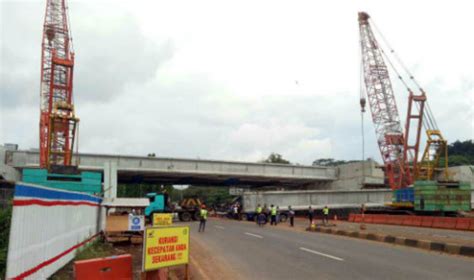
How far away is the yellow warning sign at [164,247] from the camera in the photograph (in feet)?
22.3

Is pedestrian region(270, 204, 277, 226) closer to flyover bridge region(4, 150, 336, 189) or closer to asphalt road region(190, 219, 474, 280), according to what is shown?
flyover bridge region(4, 150, 336, 189)

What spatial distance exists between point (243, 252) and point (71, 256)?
596cm

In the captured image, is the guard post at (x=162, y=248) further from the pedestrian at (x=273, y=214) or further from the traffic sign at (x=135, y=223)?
the pedestrian at (x=273, y=214)

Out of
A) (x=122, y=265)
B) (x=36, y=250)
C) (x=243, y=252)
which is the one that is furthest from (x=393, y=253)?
(x=36, y=250)

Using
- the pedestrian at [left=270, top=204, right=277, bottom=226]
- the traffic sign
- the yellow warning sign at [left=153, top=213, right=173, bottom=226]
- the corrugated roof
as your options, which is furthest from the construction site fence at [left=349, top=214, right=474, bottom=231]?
the traffic sign

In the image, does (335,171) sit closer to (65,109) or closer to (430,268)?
(65,109)

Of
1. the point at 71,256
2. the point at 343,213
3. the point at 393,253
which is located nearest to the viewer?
the point at 71,256

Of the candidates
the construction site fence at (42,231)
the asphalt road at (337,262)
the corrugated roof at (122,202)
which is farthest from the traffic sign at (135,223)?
the construction site fence at (42,231)

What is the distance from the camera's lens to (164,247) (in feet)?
23.6

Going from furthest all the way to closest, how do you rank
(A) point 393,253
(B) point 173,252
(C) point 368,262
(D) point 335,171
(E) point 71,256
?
(D) point 335,171
(A) point 393,253
(C) point 368,262
(E) point 71,256
(B) point 173,252

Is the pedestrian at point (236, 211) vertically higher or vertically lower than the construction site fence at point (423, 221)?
lower

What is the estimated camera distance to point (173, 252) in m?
7.39

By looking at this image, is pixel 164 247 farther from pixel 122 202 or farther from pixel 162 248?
pixel 122 202

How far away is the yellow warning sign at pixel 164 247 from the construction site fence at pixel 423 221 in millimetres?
22274
